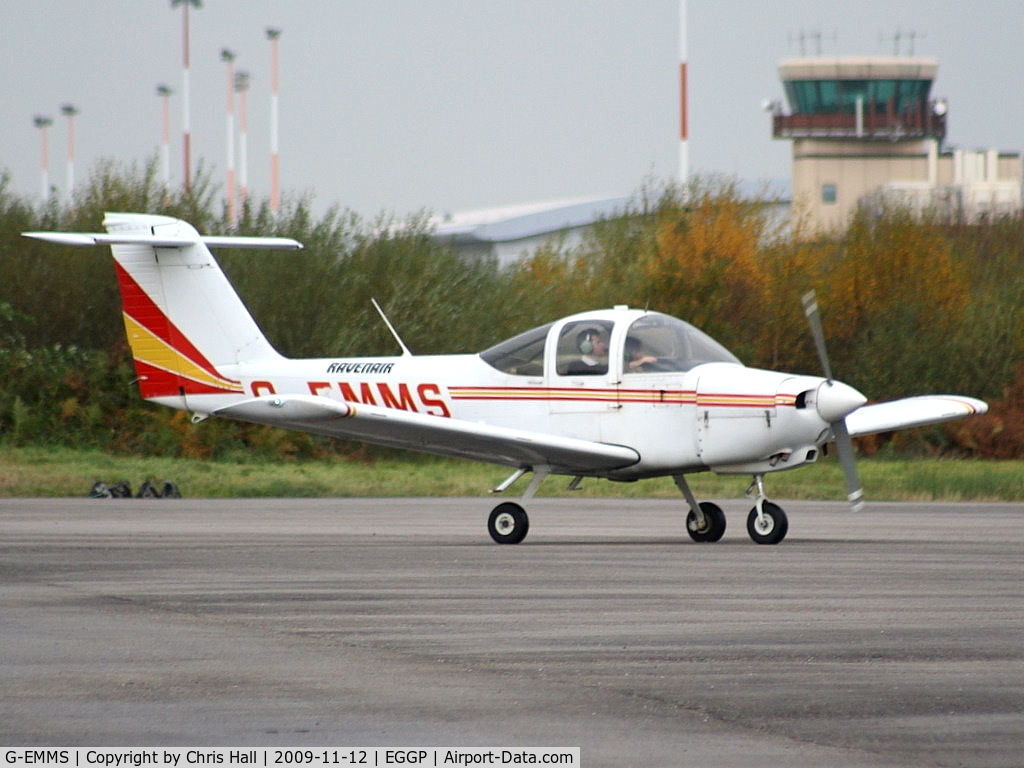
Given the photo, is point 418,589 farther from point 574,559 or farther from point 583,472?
point 583,472

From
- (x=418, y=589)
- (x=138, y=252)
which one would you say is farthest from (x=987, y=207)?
(x=418, y=589)

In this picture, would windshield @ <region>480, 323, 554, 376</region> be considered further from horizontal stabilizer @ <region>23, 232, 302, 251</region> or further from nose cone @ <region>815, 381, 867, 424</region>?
horizontal stabilizer @ <region>23, 232, 302, 251</region>

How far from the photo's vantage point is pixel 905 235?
37812 millimetres

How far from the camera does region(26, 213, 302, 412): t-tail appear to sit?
55.5 feet

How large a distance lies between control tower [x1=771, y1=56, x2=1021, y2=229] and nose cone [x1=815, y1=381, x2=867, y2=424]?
2388 inches

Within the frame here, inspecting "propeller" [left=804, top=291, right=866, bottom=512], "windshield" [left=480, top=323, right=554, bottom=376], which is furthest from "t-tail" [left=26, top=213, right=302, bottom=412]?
"propeller" [left=804, top=291, right=866, bottom=512]

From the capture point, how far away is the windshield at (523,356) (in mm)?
14922

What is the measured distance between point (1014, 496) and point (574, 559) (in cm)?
1172

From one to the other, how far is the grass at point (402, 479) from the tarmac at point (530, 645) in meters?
8.12

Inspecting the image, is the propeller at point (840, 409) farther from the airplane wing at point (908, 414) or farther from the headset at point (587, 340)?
the headset at point (587, 340)

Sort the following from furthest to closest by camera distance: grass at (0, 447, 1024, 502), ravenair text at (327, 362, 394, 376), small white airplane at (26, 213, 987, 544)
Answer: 1. grass at (0, 447, 1024, 502)
2. ravenair text at (327, 362, 394, 376)
3. small white airplane at (26, 213, 987, 544)

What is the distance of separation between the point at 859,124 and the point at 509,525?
62.3 metres

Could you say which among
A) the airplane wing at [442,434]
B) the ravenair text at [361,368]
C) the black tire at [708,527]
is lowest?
the black tire at [708,527]

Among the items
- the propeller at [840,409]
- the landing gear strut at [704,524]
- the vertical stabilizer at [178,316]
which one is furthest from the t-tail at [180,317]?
the propeller at [840,409]
